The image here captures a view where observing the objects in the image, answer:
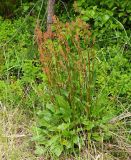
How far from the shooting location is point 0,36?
507 cm

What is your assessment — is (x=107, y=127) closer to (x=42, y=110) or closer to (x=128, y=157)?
(x=128, y=157)

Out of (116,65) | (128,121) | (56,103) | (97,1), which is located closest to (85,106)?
(56,103)

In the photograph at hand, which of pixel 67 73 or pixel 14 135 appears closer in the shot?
pixel 67 73

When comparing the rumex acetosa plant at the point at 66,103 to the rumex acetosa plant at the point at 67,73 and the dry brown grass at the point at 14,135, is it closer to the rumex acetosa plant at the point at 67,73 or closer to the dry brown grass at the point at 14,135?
the rumex acetosa plant at the point at 67,73

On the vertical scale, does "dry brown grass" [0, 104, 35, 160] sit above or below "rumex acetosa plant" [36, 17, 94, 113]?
below

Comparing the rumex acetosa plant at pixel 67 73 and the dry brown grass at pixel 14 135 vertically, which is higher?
the rumex acetosa plant at pixel 67 73

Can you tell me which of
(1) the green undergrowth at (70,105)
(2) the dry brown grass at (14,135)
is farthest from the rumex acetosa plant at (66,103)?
(2) the dry brown grass at (14,135)

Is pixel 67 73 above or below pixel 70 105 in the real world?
above

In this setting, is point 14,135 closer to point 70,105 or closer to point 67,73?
point 70,105

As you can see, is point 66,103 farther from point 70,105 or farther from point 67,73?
point 67,73

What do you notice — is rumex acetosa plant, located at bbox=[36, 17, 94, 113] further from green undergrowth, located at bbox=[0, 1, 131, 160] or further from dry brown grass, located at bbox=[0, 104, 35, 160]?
dry brown grass, located at bbox=[0, 104, 35, 160]

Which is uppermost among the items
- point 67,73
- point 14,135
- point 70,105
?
point 67,73

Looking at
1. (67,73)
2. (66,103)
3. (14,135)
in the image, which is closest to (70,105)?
(66,103)

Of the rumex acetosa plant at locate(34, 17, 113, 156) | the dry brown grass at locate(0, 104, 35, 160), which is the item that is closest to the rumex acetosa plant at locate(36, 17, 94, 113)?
the rumex acetosa plant at locate(34, 17, 113, 156)
